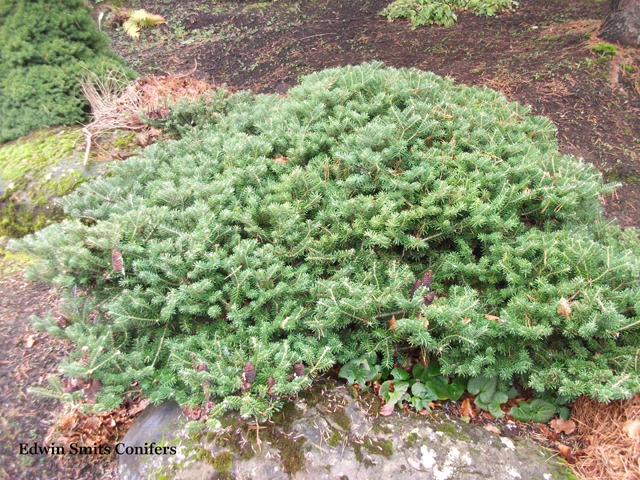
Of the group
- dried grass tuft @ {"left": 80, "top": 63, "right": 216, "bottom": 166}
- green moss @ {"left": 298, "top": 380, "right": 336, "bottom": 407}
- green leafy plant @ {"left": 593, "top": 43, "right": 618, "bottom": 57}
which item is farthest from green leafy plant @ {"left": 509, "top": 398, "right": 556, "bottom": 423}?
green leafy plant @ {"left": 593, "top": 43, "right": 618, "bottom": 57}

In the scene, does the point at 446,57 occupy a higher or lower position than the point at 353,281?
higher

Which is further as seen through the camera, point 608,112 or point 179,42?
point 179,42

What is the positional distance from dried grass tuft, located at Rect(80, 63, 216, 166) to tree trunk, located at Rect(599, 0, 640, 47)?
6.07 m

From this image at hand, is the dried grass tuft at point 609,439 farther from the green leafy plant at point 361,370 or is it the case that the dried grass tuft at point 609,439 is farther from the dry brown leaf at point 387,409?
the green leafy plant at point 361,370

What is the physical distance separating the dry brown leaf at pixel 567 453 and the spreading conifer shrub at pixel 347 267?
30 cm

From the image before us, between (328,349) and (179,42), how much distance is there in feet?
27.2

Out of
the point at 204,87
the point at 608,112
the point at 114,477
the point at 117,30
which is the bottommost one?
the point at 114,477

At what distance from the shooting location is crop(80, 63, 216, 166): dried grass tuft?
447 cm

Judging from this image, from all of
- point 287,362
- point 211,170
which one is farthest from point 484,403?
point 211,170

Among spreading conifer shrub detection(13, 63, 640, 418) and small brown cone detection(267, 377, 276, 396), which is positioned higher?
spreading conifer shrub detection(13, 63, 640, 418)

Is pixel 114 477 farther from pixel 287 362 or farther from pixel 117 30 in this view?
pixel 117 30

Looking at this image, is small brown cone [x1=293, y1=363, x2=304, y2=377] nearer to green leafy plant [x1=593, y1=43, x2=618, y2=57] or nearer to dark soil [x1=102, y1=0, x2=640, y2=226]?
dark soil [x1=102, y1=0, x2=640, y2=226]

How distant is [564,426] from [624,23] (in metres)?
6.31

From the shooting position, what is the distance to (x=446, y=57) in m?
6.57
